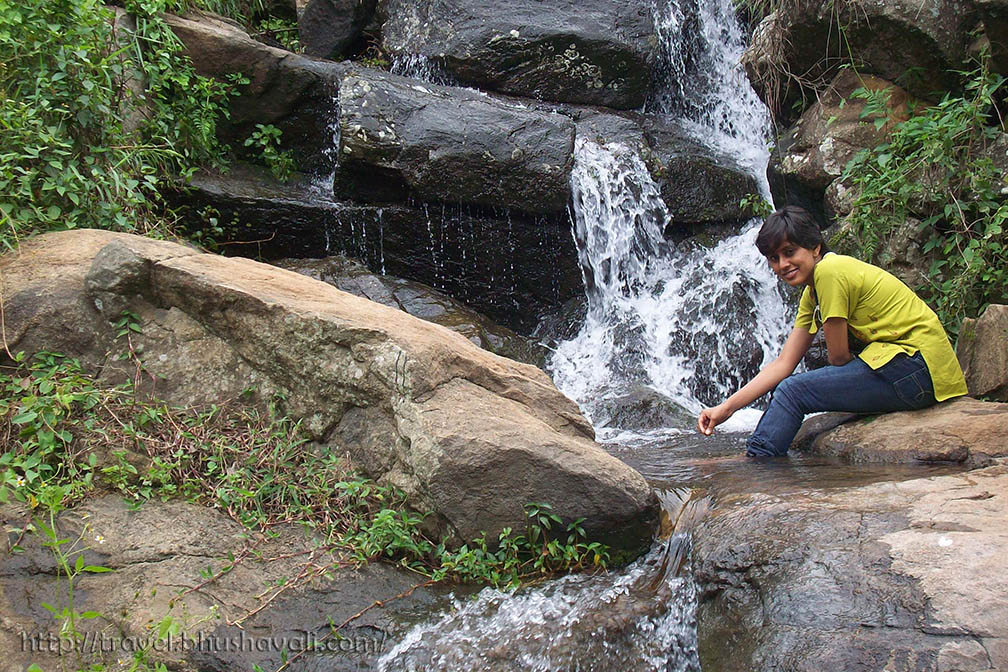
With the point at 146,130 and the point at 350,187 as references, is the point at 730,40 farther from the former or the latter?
the point at 146,130

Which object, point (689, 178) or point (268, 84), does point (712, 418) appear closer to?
point (689, 178)

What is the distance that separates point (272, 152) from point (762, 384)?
16.0 ft

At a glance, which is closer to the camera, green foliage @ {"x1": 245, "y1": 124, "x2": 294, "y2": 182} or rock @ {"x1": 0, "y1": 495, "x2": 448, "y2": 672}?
rock @ {"x1": 0, "y1": 495, "x2": 448, "y2": 672}

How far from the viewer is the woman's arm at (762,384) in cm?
407

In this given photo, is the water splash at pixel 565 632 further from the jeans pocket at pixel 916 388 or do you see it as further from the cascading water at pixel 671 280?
the cascading water at pixel 671 280

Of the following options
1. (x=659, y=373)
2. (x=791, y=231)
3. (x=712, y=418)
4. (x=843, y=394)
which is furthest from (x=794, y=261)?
(x=659, y=373)

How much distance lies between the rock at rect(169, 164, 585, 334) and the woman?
10.4 ft

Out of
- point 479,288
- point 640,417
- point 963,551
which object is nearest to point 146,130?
point 479,288

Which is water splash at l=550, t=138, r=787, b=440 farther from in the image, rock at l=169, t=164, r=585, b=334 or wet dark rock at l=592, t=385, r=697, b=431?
rock at l=169, t=164, r=585, b=334

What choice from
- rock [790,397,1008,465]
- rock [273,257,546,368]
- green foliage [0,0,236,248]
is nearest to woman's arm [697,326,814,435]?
rock [790,397,1008,465]

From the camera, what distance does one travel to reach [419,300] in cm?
664

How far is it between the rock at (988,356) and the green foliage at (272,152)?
5451mm

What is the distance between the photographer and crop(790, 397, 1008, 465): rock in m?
3.70

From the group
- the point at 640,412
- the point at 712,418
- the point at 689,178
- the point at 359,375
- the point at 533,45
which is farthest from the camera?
the point at 533,45
